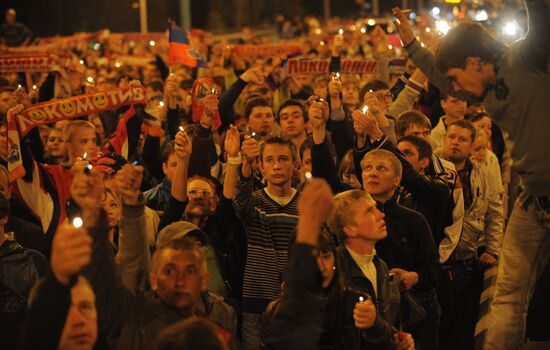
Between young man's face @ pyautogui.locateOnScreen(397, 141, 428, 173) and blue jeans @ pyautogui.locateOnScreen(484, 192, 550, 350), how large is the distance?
2062mm

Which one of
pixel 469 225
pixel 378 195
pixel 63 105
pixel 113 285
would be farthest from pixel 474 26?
pixel 63 105

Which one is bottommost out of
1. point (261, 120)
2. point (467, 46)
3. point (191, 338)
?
point (191, 338)

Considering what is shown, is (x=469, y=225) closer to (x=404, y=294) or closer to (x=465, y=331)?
(x=465, y=331)

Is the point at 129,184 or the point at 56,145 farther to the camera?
the point at 56,145

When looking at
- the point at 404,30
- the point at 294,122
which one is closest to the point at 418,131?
the point at 294,122

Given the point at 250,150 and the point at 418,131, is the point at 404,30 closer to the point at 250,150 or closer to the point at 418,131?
the point at 250,150

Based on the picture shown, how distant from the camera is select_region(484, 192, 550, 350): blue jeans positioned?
539 cm

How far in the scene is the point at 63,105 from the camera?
8500 millimetres

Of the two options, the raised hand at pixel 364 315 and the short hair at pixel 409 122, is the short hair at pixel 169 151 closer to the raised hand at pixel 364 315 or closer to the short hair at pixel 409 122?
the short hair at pixel 409 122


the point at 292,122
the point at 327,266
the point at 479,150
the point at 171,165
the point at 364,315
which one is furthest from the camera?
the point at 292,122

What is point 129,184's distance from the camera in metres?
4.62

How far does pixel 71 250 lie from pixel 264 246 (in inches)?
122

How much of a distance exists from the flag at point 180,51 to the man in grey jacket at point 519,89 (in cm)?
692

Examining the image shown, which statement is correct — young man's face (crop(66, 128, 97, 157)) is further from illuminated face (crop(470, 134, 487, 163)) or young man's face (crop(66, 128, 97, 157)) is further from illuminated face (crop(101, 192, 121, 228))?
illuminated face (crop(470, 134, 487, 163))
